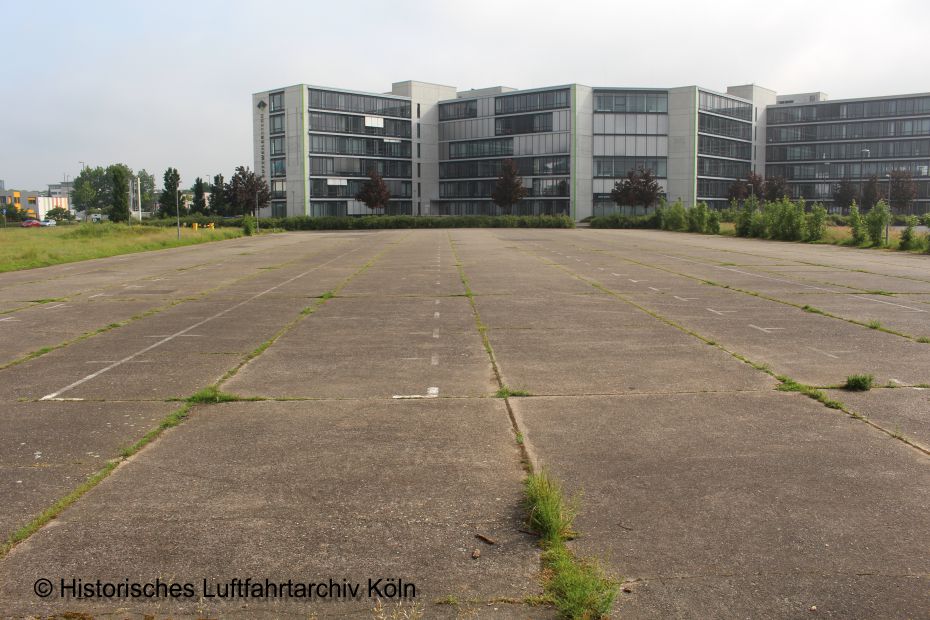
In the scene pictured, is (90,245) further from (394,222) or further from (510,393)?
(394,222)

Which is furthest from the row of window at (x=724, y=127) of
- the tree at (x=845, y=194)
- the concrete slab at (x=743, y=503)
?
the concrete slab at (x=743, y=503)

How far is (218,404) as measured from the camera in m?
7.96

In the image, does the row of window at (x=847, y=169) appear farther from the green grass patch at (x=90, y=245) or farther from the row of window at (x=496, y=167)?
the green grass patch at (x=90, y=245)

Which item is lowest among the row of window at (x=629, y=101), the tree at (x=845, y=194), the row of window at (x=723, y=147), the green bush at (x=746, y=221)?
the green bush at (x=746, y=221)

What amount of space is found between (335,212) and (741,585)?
370 ft

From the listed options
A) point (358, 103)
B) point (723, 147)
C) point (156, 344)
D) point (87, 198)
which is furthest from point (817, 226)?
point (87, 198)

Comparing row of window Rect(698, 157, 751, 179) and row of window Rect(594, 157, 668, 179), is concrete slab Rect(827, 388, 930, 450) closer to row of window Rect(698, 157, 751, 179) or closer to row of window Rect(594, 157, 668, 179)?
row of window Rect(594, 157, 668, 179)

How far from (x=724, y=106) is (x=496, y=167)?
3364 centimetres

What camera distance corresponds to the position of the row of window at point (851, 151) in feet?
391

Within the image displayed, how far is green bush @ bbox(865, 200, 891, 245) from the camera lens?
38312mm

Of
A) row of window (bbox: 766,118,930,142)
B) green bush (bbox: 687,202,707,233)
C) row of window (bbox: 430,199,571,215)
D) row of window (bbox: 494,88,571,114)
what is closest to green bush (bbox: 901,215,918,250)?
green bush (bbox: 687,202,707,233)

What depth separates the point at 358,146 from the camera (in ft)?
382

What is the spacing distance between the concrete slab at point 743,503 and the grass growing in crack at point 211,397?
2.93 meters

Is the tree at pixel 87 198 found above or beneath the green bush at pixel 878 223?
above
